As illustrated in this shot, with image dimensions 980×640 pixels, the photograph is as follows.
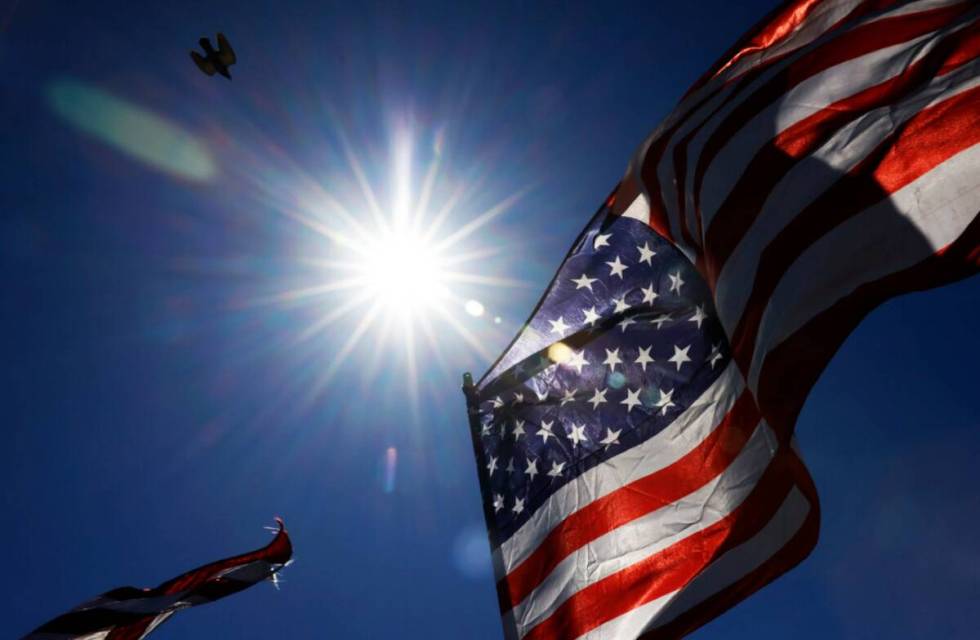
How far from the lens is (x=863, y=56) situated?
4973 millimetres

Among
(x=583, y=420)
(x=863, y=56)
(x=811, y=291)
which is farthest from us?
(x=583, y=420)

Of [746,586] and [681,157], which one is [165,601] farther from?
[681,157]

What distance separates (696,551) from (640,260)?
272 centimetres

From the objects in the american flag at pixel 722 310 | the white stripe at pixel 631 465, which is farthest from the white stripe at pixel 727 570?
the white stripe at pixel 631 465

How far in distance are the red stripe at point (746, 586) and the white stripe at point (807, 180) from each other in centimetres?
171

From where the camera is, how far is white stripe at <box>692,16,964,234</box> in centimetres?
482

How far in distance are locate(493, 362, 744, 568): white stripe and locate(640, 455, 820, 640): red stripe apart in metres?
1.04

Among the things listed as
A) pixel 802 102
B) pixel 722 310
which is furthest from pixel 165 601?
pixel 802 102

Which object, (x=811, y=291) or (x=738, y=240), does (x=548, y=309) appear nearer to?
(x=738, y=240)

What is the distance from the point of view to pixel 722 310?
16.6 ft

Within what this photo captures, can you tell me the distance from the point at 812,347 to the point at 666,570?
223cm

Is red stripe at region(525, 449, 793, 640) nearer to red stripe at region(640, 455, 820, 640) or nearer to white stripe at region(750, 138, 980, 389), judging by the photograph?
red stripe at region(640, 455, 820, 640)

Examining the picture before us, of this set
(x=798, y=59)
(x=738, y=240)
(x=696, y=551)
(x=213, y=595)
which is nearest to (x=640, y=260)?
(x=738, y=240)

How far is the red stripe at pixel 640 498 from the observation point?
552 centimetres
